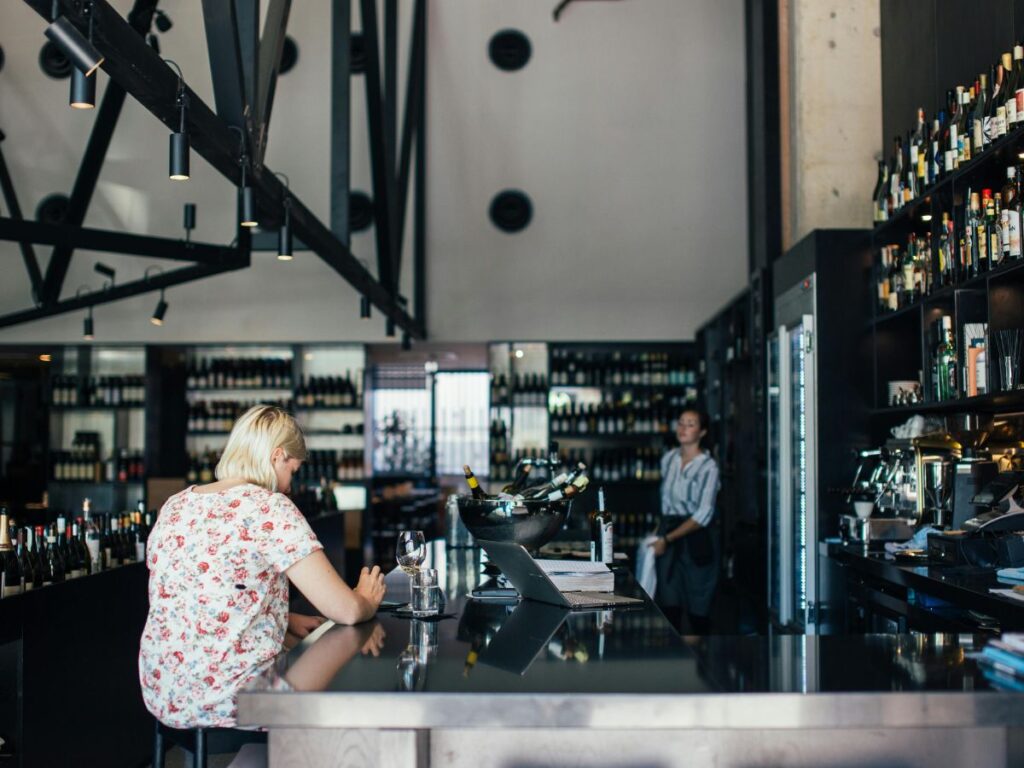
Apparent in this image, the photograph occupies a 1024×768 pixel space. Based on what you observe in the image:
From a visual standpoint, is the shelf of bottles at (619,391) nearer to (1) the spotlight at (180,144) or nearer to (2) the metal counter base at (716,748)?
(1) the spotlight at (180,144)

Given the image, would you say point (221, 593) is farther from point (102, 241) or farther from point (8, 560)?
point (102, 241)

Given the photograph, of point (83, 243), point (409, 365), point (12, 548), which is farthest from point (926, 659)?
point (409, 365)

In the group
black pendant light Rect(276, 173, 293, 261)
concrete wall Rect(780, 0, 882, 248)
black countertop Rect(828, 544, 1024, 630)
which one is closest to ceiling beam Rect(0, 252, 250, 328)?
black pendant light Rect(276, 173, 293, 261)

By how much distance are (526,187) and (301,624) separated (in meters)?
7.55

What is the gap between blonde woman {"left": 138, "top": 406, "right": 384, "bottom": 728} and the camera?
2533mm

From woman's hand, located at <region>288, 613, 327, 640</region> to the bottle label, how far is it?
2.64 metres

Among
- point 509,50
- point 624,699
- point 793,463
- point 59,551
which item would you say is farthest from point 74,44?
point 509,50

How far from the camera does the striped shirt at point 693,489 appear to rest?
5680 millimetres

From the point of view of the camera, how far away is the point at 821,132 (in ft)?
21.0

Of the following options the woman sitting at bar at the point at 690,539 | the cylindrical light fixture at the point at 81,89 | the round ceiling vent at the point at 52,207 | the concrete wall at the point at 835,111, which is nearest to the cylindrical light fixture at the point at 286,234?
the cylindrical light fixture at the point at 81,89

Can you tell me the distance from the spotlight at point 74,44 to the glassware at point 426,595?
4.80ft

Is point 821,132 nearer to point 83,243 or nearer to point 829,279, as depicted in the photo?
point 829,279

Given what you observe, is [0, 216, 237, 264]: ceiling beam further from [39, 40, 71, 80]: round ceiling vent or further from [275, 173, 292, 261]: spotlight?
[39, 40, 71, 80]: round ceiling vent

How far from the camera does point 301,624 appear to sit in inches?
119
